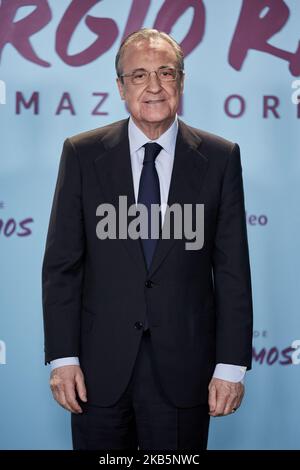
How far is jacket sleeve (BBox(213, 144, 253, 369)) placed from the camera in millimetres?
1810

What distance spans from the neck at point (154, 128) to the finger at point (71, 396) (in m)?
0.64

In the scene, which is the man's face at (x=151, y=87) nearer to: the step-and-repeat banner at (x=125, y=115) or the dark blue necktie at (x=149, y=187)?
the dark blue necktie at (x=149, y=187)

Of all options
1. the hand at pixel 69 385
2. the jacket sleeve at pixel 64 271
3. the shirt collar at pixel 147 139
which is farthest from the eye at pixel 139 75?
the hand at pixel 69 385

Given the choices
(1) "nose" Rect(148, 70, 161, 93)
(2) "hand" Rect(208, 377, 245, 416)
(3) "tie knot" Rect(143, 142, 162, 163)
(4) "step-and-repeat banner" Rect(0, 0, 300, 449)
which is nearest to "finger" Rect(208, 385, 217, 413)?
(2) "hand" Rect(208, 377, 245, 416)

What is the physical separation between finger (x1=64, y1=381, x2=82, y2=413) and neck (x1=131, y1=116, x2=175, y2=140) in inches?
25.3

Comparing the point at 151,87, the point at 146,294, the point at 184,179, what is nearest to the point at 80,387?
the point at 146,294

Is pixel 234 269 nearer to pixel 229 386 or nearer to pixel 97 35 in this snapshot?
pixel 229 386

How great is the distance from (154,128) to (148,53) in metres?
0.18

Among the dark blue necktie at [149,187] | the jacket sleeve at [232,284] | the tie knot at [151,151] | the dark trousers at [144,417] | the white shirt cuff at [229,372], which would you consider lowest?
the dark trousers at [144,417]

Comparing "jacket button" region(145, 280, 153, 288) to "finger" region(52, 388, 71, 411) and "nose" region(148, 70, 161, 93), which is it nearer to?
"finger" region(52, 388, 71, 411)

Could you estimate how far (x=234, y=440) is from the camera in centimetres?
282

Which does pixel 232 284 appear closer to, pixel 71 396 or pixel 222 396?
pixel 222 396

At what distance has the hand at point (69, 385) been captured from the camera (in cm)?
180

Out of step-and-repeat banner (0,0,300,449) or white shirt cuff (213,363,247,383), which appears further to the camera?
step-and-repeat banner (0,0,300,449)
